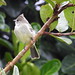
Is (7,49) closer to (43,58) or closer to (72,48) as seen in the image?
(43,58)

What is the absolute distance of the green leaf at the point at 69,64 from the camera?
62.1 inches

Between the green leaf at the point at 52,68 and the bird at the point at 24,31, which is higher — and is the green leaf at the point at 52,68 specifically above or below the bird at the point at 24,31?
below

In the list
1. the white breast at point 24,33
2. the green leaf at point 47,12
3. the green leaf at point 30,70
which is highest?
the green leaf at point 47,12

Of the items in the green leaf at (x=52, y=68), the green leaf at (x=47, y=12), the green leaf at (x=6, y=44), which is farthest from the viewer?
the green leaf at (x=6, y=44)

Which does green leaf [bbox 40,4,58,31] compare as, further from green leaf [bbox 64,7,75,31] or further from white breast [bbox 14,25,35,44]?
white breast [bbox 14,25,35,44]

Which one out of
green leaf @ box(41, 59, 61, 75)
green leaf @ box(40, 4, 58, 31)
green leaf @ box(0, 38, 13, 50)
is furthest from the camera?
green leaf @ box(0, 38, 13, 50)

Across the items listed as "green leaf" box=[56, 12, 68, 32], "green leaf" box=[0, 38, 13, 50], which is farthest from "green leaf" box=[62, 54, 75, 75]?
"green leaf" box=[56, 12, 68, 32]

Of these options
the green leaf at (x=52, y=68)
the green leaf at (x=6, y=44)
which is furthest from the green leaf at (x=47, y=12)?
the green leaf at (x=6, y=44)

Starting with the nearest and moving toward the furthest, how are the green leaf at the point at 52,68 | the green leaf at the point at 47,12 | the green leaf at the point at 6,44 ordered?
the green leaf at the point at 47,12
the green leaf at the point at 52,68
the green leaf at the point at 6,44

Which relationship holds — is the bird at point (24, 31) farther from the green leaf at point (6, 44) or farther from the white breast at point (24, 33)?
the green leaf at point (6, 44)

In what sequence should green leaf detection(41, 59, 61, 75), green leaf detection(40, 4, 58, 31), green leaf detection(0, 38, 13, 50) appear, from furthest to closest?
1. green leaf detection(0, 38, 13, 50)
2. green leaf detection(41, 59, 61, 75)
3. green leaf detection(40, 4, 58, 31)

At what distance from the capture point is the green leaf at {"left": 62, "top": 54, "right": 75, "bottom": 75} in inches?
62.1

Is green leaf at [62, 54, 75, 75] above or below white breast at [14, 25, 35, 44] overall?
below

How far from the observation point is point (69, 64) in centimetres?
165
